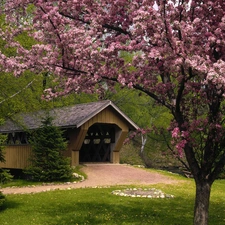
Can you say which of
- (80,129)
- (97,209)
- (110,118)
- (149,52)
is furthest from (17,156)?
(149,52)

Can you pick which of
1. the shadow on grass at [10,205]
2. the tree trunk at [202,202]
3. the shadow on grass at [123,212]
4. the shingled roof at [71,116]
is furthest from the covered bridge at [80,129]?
the tree trunk at [202,202]

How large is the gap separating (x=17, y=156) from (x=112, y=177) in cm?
726

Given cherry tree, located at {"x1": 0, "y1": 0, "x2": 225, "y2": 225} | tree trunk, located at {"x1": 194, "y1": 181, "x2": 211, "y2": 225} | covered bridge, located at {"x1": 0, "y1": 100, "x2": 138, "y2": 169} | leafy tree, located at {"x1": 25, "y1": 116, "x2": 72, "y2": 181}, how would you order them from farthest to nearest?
covered bridge, located at {"x1": 0, "y1": 100, "x2": 138, "y2": 169} → leafy tree, located at {"x1": 25, "y1": 116, "x2": 72, "y2": 181} → tree trunk, located at {"x1": 194, "y1": 181, "x2": 211, "y2": 225} → cherry tree, located at {"x1": 0, "y1": 0, "x2": 225, "y2": 225}

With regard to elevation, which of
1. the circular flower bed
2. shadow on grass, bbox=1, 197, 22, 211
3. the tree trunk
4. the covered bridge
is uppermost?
the covered bridge

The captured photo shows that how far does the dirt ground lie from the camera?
19.8 meters

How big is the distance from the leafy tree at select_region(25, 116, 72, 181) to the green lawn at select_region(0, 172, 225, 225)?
4.49 metres

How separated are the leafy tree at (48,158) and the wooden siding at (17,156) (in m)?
3.38

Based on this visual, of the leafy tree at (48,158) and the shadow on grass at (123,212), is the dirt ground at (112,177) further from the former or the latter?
the shadow on grass at (123,212)

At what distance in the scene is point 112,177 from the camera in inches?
885

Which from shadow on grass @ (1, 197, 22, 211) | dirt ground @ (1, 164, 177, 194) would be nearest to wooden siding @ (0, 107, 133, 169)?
dirt ground @ (1, 164, 177, 194)

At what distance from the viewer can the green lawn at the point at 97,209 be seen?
35.6 feet

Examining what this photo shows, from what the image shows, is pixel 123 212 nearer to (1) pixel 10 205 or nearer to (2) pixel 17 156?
(1) pixel 10 205

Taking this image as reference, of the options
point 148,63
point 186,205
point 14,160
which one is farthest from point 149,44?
point 14,160

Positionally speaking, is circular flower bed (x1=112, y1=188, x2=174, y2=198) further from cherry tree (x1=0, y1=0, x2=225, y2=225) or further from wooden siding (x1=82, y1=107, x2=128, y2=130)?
wooden siding (x1=82, y1=107, x2=128, y2=130)
